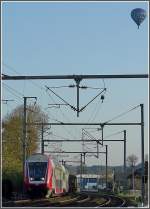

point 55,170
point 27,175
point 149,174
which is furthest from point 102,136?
point 149,174

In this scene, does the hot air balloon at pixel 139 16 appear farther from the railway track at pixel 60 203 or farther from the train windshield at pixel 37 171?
the train windshield at pixel 37 171

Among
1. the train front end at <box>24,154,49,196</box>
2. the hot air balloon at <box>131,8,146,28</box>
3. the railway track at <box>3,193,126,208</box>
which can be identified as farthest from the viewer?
the train front end at <box>24,154,49,196</box>

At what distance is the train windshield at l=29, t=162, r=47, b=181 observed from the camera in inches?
1569

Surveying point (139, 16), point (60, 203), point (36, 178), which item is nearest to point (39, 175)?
point (36, 178)

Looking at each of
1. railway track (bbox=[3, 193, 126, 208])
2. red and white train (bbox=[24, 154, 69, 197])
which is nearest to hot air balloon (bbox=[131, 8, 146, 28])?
railway track (bbox=[3, 193, 126, 208])

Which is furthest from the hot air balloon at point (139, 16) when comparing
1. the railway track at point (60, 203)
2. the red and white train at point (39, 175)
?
the red and white train at point (39, 175)

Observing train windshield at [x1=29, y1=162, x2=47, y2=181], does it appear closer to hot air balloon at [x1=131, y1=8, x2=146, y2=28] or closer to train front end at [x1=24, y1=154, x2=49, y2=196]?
train front end at [x1=24, y1=154, x2=49, y2=196]

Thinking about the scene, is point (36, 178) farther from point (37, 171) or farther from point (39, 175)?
point (37, 171)

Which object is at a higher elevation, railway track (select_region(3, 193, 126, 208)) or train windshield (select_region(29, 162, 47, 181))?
train windshield (select_region(29, 162, 47, 181))

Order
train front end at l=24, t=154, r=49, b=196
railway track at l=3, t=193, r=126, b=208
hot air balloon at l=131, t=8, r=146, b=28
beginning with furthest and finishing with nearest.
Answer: train front end at l=24, t=154, r=49, b=196, hot air balloon at l=131, t=8, r=146, b=28, railway track at l=3, t=193, r=126, b=208

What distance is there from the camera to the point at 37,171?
40.0m

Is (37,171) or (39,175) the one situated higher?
(37,171)

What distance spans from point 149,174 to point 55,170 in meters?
10.4

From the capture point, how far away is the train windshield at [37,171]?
39.8 meters
